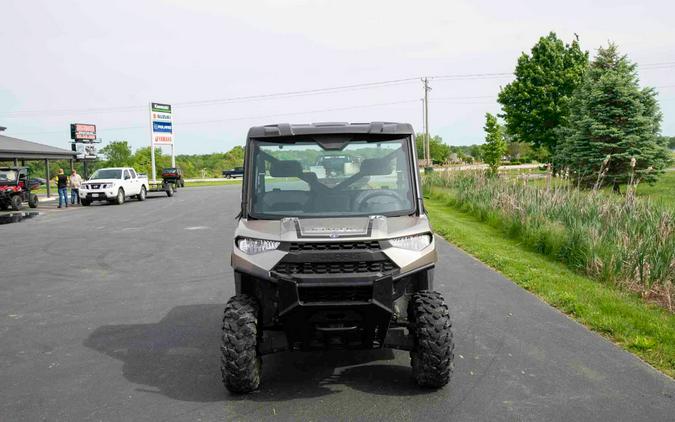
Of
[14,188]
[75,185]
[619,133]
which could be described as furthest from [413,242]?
[75,185]

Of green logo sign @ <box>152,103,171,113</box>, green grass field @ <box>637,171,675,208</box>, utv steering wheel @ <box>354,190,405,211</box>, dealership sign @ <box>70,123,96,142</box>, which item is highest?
green logo sign @ <box>152,103,171,113</box>

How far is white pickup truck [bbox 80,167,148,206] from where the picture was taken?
94.7ft

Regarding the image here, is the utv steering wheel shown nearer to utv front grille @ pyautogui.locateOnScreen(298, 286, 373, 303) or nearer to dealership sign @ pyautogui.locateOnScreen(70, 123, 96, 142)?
utv front grille @ pyautogui.locateOnScreen(298, 286, 373, 303)

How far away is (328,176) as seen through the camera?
519 cm

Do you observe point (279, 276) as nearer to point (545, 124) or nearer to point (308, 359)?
point (308, 359)

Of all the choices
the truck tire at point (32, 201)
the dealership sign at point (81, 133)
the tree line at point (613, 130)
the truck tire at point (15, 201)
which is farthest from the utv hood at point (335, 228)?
the dealership sign at point (81, 133)

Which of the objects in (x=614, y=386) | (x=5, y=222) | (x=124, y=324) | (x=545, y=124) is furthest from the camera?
(x=545, y=124)

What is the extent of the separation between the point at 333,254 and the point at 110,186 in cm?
2715

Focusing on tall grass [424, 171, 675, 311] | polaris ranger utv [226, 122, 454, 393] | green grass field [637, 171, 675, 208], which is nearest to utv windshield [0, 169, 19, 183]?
tall grass [424, 171, 675, 311]

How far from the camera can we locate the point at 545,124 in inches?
1822

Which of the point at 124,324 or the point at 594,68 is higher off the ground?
the point at 594,68

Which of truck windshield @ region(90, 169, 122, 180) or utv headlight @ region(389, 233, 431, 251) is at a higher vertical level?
truck windshield @ region(90, 169, 122, 180)

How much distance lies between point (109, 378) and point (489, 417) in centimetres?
335

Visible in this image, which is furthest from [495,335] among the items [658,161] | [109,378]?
[658,161]
